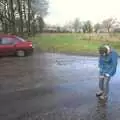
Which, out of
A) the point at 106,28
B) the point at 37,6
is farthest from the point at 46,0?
the point at 106,28

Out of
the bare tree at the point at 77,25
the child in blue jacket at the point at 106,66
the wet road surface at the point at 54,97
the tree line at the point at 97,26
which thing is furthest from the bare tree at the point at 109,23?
the child in blue jacket at the point at 106,66

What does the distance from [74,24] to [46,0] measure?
692 cm

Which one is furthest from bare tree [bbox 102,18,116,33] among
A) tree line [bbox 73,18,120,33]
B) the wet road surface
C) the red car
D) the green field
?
the wet road surface

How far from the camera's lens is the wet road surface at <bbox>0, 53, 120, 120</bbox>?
8500mm

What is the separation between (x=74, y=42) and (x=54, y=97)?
24174 millimetres

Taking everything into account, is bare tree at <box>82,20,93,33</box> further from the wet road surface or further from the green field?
the wet road surface

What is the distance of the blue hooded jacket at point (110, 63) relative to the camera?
10383 millimetres

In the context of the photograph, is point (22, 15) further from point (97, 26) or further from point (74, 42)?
point (74, 42)

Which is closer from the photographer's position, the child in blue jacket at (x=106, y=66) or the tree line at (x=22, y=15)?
the child in blue jacket at (x=106, y=66)

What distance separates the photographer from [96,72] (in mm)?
16062

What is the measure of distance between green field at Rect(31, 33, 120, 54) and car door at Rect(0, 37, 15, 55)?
6.62m

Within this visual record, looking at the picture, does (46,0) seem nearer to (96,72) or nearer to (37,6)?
(37,6)

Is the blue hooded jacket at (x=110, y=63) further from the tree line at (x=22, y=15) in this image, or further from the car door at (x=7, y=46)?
the tree line at (x=22, y=15)

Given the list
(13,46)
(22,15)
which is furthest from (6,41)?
(22,15)
